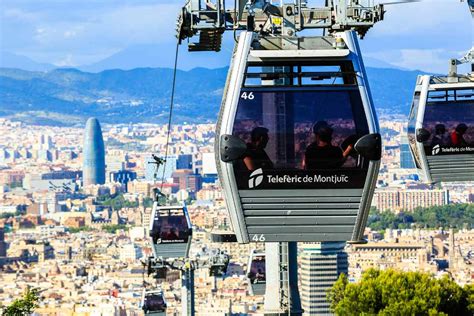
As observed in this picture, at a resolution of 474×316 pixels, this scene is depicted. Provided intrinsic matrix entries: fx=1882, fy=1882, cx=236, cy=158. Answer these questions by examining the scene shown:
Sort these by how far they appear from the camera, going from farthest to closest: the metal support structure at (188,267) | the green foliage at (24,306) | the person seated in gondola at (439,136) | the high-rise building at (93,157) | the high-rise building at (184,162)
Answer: the high-rise building at (93,157) → the high-rise building at (184,162) → the metal support structure at (188,267) → the green foliage at (24,306) → the person seated in gondola at (439,136)

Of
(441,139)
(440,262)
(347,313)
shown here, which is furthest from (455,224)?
(441,139)

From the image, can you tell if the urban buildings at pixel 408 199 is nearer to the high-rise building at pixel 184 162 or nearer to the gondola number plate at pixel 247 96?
the high-rise building at pixel 184 162

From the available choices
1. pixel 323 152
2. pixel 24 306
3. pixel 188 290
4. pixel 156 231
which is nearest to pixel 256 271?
pixel 156 231

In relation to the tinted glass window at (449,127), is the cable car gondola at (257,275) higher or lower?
lower

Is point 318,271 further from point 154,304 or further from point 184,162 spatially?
point 184,162

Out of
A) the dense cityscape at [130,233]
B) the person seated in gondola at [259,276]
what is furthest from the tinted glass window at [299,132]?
the dense cityscape at [130,233]

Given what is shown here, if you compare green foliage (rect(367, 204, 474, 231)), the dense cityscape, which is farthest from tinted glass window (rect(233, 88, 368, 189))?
green foliage (rect(367, 204, 474, 231))
